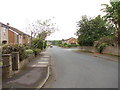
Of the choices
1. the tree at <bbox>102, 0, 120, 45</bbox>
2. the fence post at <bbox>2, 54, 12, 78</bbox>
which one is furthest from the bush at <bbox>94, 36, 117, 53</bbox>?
the fence post at <bbox>2, 54, 12, 78</bbox>

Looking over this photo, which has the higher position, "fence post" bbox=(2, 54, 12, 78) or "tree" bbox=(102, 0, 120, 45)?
"tree" bbox=(102, 0, 120, 45)

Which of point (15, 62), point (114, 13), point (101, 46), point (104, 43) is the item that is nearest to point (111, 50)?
point (104, 43)

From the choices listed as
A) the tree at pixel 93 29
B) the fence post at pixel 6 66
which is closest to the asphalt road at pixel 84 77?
the fence post at pixel 6 66

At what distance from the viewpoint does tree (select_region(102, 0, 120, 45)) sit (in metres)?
13.4

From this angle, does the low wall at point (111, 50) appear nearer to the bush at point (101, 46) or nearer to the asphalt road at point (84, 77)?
the bush at point (101, 46)

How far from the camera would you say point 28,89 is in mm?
3871

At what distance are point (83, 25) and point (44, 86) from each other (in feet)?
66.5

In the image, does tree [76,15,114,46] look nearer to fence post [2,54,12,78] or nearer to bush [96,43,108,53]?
bush [96,43,108,53]

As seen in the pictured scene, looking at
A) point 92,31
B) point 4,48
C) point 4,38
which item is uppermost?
point 92,31

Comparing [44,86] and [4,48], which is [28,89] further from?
[4,48]

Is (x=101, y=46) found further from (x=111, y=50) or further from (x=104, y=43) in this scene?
(x=111, y=50)

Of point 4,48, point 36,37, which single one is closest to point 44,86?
point 4,48

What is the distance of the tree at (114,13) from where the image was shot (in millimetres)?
13405

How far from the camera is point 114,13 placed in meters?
14.2
